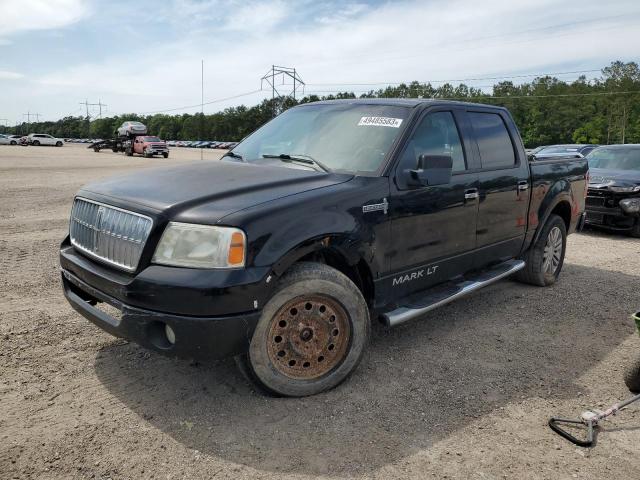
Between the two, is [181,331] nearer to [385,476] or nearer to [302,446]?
[302,446]

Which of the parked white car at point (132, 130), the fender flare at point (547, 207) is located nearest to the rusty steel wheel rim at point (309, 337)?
the fender flare at point (547, 207)

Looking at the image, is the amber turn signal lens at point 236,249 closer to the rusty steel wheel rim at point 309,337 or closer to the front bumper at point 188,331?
the front bumper at point 188,331

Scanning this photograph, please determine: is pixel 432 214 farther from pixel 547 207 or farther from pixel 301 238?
pixel 547 207

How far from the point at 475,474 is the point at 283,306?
134 cm

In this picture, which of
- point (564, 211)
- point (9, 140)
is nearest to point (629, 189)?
point (564, 211)

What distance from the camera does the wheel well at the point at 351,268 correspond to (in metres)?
3.35

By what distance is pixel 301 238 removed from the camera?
9.78ft

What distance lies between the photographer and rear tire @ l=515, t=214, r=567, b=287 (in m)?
5.59

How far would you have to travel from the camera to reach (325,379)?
3.26m

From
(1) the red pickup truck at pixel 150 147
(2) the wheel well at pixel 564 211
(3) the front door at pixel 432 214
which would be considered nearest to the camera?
(3) the front door at pixel 432 214

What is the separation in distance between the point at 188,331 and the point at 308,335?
78cm

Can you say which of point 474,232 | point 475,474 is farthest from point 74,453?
point 474,232

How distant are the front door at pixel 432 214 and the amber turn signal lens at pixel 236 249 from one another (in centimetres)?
121

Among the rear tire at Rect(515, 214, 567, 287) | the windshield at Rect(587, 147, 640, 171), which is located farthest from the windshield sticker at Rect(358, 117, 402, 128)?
the windshield at Rect(587, 147, 640, 171)
